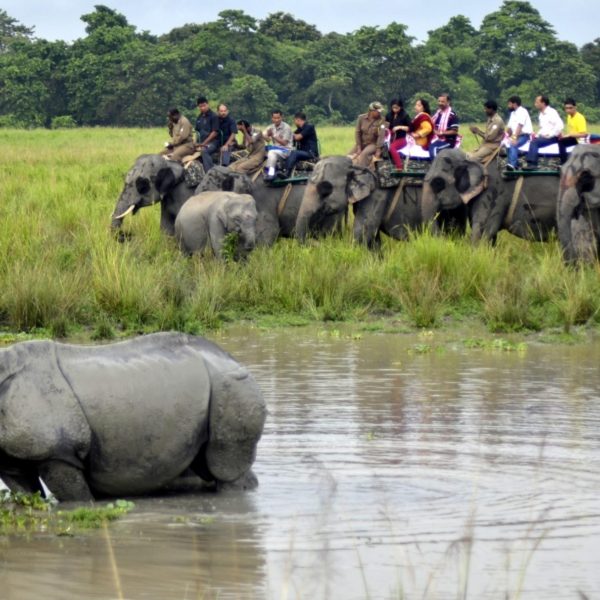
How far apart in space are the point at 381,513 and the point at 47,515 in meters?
1.59

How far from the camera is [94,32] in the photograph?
63.8 metres

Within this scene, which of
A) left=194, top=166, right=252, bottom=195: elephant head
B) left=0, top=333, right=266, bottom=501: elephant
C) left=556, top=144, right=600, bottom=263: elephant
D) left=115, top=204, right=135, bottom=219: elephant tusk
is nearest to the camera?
left=0, top=333, right=266, bottom=501: elephant

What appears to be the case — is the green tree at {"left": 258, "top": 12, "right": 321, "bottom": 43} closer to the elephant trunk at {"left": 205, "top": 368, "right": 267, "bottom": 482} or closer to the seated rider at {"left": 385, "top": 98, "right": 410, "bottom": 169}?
the seated rider at {"left": 385, "top": 98, "right": 410, "bottom": 169}

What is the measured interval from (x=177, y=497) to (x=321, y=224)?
39.1 ft

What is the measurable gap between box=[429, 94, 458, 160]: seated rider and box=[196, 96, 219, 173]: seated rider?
10.7ft

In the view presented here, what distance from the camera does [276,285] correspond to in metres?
16.0

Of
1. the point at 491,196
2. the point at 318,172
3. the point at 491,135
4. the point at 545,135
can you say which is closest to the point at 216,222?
the point at 318,172

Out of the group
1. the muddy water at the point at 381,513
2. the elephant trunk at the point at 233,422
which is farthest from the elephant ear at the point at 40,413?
the elephant trunk at the point at 233,422

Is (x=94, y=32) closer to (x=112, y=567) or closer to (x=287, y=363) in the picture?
(x=287, y=363)

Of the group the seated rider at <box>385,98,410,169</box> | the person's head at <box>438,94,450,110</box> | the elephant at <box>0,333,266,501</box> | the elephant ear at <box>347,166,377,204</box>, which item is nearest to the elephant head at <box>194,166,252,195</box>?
the elephant ear at <box>347,166,377,204</box>

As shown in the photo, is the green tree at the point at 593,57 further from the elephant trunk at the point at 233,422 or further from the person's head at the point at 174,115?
the elephant trunk at the point at 233,422

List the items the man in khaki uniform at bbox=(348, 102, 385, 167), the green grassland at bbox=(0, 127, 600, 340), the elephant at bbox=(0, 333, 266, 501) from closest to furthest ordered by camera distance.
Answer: the elephant at bbox=(0, 333, 266, 501) < the green grassland at bbox=(0, 127, 600, 340) < the man in khaki uniform at bbox=(348, 102, 385, 167)

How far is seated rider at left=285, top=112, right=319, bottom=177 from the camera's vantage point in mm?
20875

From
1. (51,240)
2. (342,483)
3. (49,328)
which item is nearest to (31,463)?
(342,483)
